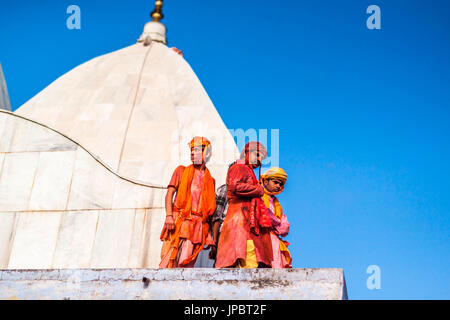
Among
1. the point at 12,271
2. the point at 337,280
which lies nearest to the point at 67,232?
the point at 12,271

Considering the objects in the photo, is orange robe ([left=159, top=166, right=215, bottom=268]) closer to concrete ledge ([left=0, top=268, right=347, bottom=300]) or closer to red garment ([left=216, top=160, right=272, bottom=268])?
red garment ([left=216, top=160, right=272, bottom=268])

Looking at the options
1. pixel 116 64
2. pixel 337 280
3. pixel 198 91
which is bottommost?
pixel 337 280

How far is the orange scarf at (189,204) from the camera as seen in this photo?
317 inches

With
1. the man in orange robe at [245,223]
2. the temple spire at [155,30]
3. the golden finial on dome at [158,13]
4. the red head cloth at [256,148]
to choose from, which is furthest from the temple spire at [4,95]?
the man in orange robe at [245,223]

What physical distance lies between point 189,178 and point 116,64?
11046mm

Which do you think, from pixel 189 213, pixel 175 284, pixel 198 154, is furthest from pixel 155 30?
pixel 175 284

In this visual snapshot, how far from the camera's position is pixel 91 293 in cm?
652

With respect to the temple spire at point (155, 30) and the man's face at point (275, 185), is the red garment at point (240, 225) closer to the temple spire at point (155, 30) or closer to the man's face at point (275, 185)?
the man's face at point (275, 185)

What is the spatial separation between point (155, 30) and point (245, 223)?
15.1 meters

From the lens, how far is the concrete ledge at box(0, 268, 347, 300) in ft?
20.3

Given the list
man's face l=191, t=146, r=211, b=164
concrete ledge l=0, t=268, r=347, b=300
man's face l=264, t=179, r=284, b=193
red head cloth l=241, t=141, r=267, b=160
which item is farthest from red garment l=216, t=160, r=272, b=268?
concrete ledge l=0, t=268, r=347, b=300

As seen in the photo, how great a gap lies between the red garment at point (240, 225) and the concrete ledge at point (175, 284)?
2.71 ft

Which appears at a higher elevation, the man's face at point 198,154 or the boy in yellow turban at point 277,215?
the man's face at point 198,154
